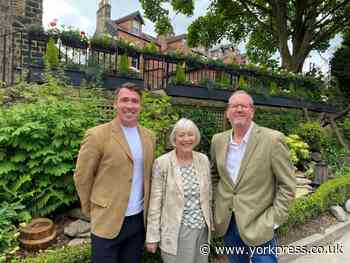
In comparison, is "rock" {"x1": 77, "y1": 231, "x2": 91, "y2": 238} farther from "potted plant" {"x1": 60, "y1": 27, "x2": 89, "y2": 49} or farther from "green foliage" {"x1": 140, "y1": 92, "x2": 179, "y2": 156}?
"potted plant" {"x1": 60, "y1": 27, "x2": 89, "y2": 49}

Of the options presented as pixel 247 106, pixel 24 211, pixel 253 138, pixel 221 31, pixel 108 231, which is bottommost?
pixel 24 211

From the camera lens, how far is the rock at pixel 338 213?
4777mm

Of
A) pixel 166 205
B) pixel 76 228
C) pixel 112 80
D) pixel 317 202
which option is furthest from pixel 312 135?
pixel 166 205

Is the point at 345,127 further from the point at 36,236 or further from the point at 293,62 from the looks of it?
the point at 36,236

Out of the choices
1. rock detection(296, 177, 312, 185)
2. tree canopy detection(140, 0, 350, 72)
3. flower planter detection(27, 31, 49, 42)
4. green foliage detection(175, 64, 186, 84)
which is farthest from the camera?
tree canopy detection(140, 0, 350, 72)

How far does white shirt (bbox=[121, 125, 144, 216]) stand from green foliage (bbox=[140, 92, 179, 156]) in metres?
1.73

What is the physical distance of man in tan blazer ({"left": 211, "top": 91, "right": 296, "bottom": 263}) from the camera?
2.06m

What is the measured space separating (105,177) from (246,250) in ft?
4.14

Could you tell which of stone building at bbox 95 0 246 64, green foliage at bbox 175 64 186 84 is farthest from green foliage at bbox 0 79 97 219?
stone building at bbox 95 0 246 64

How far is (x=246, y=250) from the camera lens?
2.28 metres

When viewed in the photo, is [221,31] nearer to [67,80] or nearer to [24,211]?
[67,80]

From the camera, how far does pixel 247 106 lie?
6.97 feet

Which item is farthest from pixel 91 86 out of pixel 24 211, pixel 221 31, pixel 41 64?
pixel 221 31

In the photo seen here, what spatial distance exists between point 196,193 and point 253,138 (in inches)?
23.1
